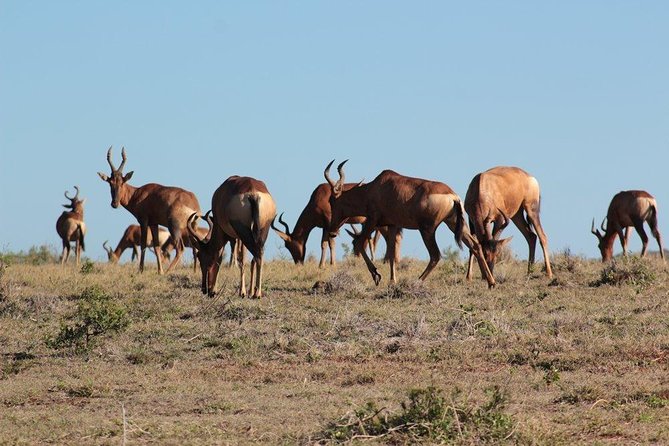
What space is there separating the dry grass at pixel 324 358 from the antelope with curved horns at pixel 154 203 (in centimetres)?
435

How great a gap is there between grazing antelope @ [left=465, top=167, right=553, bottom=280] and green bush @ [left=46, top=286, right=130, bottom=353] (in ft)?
23.5

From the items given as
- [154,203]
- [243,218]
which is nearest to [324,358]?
[243,218]

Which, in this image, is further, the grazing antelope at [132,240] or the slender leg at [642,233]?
the grazing antelope at [132,240]

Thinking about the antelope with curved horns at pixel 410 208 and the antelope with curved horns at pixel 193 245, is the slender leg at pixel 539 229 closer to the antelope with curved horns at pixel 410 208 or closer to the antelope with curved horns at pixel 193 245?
the antelope with curved horns at pixel 410 208

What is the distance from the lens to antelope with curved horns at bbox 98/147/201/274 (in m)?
24.2

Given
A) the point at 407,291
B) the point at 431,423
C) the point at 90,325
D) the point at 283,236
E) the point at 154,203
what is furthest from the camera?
the point at 283,236

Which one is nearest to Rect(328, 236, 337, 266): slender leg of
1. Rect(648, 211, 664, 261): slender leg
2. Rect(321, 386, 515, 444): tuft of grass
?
Rect(648, 211, 664, 261): slender leg

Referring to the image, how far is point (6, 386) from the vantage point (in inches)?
479

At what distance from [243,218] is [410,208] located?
3.04 metres

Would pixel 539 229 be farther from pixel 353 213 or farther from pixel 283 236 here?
pixel 283 236

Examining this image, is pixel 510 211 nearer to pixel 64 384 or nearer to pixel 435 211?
pixel 435 211

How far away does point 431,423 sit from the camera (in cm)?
898

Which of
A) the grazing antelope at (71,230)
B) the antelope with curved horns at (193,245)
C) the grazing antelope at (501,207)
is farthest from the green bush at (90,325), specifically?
the grazing antelope at (71,230)

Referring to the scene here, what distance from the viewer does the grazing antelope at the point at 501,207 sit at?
2014 cm
